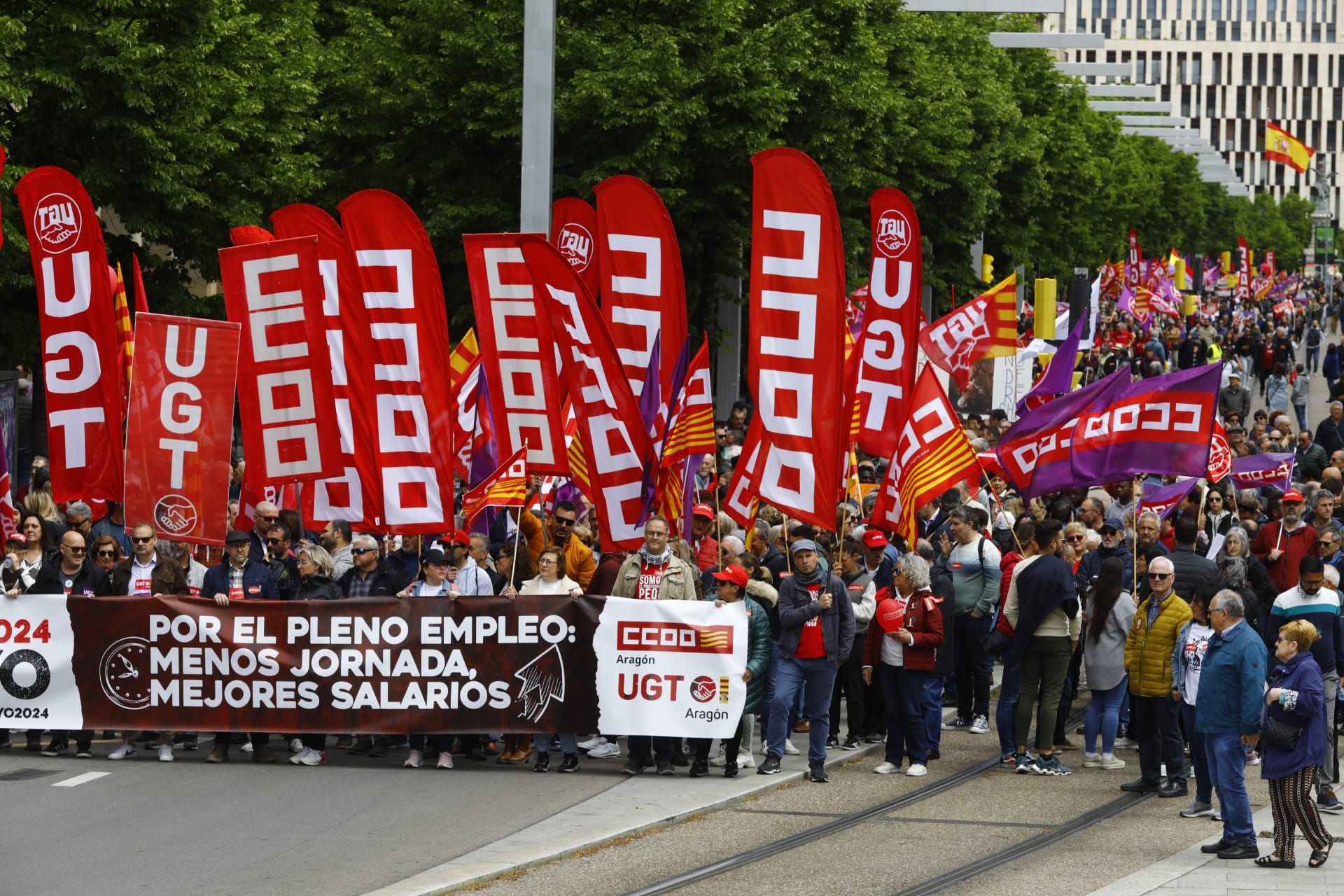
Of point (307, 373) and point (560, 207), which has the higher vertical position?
point (560, 207)

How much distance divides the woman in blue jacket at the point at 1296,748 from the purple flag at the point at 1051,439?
4558mm

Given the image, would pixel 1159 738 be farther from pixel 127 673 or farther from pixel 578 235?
pixel 578 235

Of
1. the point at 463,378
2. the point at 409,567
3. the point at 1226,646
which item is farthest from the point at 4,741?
the point at 1226,646

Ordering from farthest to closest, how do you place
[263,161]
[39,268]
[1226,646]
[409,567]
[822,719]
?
[263,161] → [39,268] → [409,567] → [822,719] → [1226,646]

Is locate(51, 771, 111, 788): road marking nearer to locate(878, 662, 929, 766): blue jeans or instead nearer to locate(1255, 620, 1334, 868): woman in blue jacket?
locate(878, 662, 929, 766): blue jeans

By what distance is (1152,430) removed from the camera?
50.5 ft

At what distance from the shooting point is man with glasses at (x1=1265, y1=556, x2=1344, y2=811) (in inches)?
512

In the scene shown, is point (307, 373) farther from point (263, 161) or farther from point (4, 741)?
point (263, 161)

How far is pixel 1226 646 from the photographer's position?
1150 centimetres

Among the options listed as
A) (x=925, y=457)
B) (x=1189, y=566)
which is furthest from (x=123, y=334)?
(x=1189, y=566)

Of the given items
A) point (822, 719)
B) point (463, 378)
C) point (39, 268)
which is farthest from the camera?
point (463, 378)

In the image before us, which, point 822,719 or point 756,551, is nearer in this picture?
point 822,719

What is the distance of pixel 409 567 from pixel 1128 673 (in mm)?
4970

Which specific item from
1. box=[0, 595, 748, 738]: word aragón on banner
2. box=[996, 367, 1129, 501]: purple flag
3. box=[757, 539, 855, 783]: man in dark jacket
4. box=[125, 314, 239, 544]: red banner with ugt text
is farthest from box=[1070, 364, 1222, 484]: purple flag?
box=[125, 314, 239, 544]: red banner with ugt text
